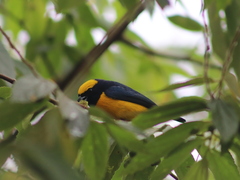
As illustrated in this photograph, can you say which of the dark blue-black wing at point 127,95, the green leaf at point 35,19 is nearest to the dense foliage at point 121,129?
the dark blue-black wing at point 127,95

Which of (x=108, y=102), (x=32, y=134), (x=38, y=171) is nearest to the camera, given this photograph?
(x=38, y=171)

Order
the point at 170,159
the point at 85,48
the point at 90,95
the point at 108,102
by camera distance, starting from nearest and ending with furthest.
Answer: the point at 170,159
the point at 108,102
the point at 90,95
the point at 85,48

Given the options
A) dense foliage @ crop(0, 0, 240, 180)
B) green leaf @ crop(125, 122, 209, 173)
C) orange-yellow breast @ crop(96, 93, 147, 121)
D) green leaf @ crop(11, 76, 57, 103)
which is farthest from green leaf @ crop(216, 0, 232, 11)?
green leaf @ crop(11, 76, 57, 103)

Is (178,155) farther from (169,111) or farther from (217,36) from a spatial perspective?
(217,36)

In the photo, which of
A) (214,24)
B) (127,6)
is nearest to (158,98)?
(214,24)

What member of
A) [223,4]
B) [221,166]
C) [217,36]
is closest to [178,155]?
[221,166]

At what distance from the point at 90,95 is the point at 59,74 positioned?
75 cm

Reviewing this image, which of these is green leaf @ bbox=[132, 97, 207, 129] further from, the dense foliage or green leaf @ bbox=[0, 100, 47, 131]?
green leaf @ bbox=[0, 100, 47, 131]

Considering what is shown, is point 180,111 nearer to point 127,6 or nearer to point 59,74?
point 127,6

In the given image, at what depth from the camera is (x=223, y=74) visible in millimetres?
1673

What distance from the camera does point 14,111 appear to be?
4.29 feet

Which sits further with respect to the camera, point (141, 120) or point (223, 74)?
point (223, 74)

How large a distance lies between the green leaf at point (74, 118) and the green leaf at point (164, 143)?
0.36 m

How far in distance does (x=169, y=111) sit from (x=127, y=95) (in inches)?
70.9
